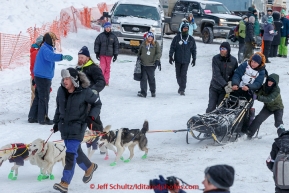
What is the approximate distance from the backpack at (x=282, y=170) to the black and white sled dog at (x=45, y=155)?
292 centimetres

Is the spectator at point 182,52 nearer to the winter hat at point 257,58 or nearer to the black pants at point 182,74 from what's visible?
the black pants at point 182,74

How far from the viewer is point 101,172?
7750mm

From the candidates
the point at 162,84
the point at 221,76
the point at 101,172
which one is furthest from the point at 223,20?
the point at 101,172

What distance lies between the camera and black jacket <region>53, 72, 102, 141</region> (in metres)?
6.56

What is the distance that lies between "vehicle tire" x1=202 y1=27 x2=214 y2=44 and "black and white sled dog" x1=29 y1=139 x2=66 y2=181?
17.7 meters

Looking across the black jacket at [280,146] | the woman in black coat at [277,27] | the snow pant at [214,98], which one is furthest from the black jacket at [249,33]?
the black jacket at [280,146]

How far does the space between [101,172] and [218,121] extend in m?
2.17

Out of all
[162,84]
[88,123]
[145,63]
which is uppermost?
[88,123]

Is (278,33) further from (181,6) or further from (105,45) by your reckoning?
(105,45)

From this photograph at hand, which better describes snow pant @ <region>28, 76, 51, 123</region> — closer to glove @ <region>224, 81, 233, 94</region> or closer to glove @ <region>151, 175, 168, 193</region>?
glove @ <region>224, 81, 233, 94</region>

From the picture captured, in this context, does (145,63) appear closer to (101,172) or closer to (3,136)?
(3,136)

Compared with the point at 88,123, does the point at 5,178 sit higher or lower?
lower

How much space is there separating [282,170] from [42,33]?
15.8 m

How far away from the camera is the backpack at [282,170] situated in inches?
214
